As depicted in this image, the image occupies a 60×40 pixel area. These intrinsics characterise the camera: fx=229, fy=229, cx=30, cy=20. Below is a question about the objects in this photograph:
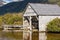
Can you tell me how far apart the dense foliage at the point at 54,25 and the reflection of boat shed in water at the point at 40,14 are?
413mm

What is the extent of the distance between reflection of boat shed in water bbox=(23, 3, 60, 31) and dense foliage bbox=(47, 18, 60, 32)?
1.35ft

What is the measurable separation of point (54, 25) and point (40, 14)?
4.83 feet

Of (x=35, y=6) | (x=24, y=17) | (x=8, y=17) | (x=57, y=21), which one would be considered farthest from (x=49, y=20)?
(x=8, y=17)

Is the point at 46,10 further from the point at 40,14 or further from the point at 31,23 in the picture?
the point at 31,23

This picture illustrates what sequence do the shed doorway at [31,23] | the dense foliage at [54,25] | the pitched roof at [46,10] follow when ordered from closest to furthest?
the dense foliage at [54,25], the pitched roof at [46,10], the shed doorway at [31,23]

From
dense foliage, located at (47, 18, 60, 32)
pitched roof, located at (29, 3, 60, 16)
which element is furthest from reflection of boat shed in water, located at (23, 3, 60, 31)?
dense foliage, located at (47, 18, 60, 32)

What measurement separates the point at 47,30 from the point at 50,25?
542 millimetres

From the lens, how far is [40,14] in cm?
1891

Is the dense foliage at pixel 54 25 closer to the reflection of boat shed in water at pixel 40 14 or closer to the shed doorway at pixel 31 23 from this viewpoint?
the reflection of boat shed in water at pixel 40 14

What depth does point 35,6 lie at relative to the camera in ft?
67.0

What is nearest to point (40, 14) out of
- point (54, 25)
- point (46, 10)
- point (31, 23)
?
point (46, 10)

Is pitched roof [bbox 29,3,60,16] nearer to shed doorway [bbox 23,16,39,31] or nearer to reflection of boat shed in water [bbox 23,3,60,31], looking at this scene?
reflection of boat shed in water [bbox 23,3,60,31]

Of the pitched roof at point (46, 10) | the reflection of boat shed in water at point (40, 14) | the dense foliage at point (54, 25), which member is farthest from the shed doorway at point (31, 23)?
the dense foliage at point (54, 25)

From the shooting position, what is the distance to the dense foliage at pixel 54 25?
18420 millimetres
